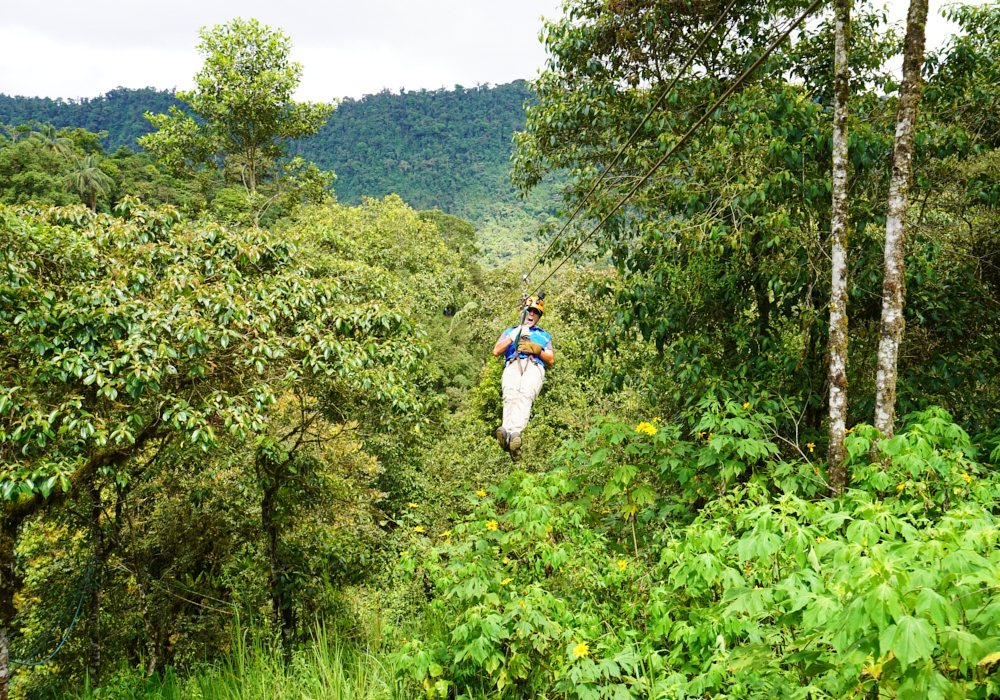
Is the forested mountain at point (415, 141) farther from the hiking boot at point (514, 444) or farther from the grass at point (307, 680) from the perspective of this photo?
the grass at point (307, 680)

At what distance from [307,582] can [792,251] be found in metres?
6.96

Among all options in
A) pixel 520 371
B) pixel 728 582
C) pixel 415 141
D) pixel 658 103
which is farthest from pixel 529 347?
pixel 415 141

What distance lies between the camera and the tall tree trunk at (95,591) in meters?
6.29

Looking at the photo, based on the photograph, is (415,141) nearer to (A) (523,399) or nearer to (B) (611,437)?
(A) (523,399)

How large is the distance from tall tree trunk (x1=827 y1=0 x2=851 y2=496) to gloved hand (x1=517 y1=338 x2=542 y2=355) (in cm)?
230

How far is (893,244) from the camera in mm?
4133

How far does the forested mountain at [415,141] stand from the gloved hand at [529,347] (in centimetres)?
4554

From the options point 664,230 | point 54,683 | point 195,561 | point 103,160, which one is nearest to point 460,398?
point 195,561

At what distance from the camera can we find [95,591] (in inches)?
262

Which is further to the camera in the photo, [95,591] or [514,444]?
[95,591]

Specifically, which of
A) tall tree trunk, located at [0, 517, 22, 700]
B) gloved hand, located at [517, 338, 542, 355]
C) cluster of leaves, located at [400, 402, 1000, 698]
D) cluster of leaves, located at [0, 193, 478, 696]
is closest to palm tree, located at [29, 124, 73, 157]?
cluster of leaves, located at [0, 193, 478, 696]

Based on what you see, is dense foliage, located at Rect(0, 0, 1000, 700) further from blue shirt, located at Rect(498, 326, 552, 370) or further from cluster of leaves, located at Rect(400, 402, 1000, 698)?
blue shirt, located at Rect(498, 326, 552, 370)

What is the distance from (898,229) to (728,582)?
9.28 ft

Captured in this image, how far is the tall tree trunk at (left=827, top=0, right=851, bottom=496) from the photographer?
169 inches
